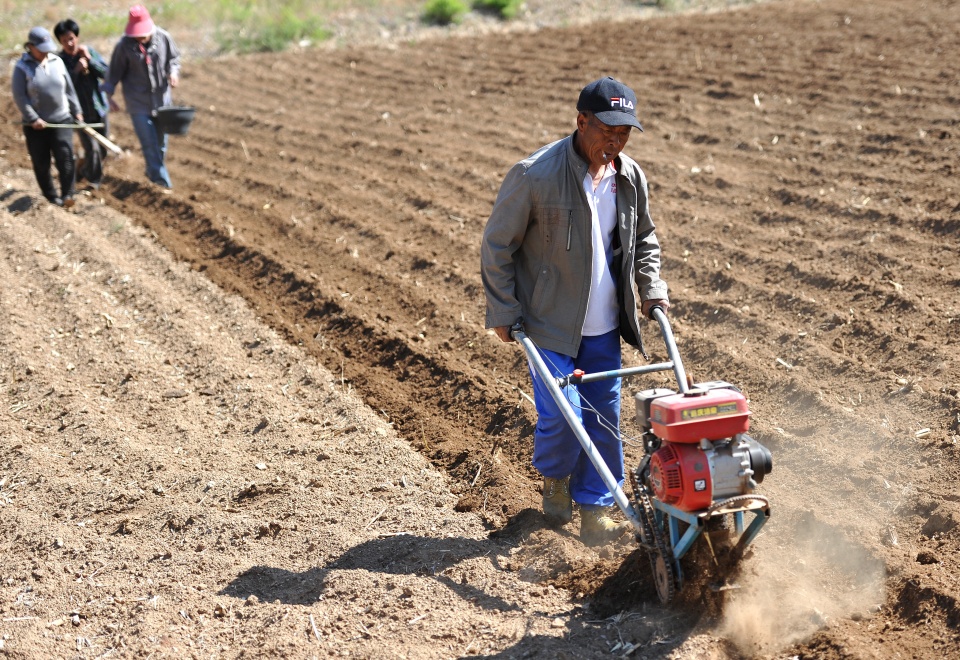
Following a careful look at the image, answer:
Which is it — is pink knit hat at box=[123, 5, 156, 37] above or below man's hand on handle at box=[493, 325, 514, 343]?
above

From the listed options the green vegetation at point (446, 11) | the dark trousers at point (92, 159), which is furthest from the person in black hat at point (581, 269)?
the green vegetation at point (446, 11)

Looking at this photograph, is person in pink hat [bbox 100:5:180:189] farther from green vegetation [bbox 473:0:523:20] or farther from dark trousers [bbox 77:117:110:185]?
A: green vegetation [bbox 473:0:523:20]

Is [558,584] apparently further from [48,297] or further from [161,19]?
[161,19]

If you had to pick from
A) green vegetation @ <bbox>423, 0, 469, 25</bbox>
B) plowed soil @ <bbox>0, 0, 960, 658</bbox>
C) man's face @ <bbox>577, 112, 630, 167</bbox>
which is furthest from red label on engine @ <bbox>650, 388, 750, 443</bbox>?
green vegetation @ <bbox>423, 0, 469, 25</bbox>

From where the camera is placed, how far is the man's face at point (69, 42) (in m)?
10.2

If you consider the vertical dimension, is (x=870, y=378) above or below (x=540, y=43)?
below

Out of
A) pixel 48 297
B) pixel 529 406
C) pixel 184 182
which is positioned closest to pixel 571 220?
pixel 529 406

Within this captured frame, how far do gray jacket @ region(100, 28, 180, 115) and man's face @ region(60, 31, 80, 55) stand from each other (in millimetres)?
402

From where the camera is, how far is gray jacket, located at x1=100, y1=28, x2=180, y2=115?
33.1ft

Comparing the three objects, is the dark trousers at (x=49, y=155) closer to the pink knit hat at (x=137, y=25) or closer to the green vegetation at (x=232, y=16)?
the pink knit hat at (x=137, y=25)

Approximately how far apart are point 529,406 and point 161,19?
1531 cm

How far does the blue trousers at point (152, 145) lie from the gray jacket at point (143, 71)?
11 cm

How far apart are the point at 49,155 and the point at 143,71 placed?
1.22 metres

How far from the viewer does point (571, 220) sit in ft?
14.1
